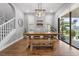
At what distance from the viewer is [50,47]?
14.7 feet

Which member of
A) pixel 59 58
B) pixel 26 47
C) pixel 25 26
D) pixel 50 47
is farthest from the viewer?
pixel 50 47

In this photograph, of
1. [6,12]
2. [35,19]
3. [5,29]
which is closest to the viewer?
[6,12]

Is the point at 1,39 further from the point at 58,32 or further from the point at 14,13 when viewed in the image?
the point at 58,32

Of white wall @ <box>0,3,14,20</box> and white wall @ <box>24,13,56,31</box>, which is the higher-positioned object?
white wall @ <box>0,3,14,20</box>

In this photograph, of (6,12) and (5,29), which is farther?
(5,29)

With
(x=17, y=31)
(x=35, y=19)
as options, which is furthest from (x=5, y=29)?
(x=35, y=19)

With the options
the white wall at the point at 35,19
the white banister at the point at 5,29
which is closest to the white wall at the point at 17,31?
the white wall at the point at 35,19

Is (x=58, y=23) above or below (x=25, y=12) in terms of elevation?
below

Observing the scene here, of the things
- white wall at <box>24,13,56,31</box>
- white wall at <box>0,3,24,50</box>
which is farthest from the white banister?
white wall at <box>24,13,56,31</box>

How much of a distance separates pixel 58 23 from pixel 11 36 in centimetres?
119

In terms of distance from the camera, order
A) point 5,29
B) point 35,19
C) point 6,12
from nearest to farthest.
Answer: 1. point 6,12
2. point 35,19
3. point 5,29

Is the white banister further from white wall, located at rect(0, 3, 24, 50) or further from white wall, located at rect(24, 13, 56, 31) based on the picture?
white wall, located at rect(24, 13, 56, 31)

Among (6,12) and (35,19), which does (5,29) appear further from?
(35,19)

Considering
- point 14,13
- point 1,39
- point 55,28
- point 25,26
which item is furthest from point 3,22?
point 55,28
